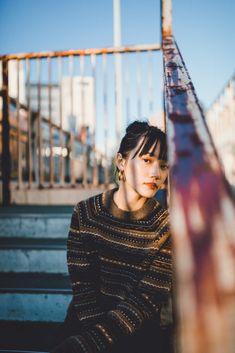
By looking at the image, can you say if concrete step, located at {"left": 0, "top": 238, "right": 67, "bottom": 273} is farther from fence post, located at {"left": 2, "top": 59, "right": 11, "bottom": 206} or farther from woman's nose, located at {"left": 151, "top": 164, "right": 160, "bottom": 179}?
fence post, located at {"left": 2, "top": 59, "right": 11, "bottom": 206}

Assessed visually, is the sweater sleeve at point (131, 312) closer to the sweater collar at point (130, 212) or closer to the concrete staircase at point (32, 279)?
the sweater collar at point (130, 212)

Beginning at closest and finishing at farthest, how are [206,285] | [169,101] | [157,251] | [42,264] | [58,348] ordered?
[206,285], [169,101], [58,348], [157,251], [42,264]

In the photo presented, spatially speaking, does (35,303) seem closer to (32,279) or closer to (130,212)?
(32,279)

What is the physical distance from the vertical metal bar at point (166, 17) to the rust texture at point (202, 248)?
179 cm

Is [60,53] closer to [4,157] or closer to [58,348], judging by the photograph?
[4,157]

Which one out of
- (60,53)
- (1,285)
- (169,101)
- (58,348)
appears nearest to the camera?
(169,101)

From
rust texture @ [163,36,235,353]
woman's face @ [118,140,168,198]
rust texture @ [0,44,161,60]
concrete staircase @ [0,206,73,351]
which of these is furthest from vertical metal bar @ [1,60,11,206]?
rust texture @ [163,36,235,353]

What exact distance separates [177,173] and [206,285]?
0.58 feet

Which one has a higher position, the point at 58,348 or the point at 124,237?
the point at 124,237

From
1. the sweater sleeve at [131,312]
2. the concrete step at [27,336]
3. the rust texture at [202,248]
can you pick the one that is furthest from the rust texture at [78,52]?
the rust texture at [202,248]

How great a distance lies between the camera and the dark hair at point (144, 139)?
1.32 m

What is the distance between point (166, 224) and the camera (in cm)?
125

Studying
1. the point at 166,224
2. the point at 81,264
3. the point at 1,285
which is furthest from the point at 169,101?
the point at 1,285

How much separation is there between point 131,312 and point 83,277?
Answer: 273 mm
